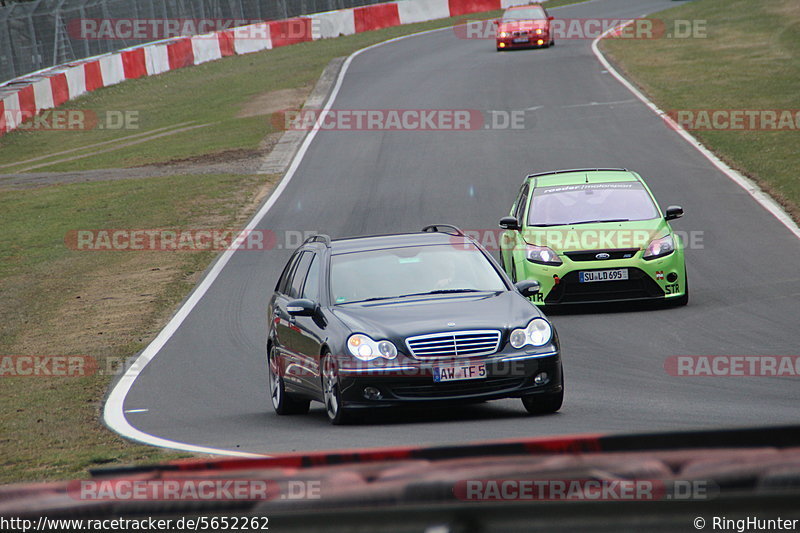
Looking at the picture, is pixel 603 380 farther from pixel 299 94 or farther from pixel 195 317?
pixel 299 94

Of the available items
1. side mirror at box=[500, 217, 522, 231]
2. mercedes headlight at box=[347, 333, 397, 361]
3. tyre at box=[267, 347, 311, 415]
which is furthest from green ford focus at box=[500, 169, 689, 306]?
mercedes headlight at box=[347, 333, 397, 361]

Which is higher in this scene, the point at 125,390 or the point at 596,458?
the point at 596,458

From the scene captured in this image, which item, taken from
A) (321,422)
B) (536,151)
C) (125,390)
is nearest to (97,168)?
(536,151)

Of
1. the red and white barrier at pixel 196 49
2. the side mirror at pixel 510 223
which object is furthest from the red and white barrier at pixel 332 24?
the side mirror at pixel 510 223

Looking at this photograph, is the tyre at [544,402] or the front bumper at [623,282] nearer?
the tyre at [544,402]

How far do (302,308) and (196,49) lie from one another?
4189cm

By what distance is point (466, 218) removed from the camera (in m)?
21.4

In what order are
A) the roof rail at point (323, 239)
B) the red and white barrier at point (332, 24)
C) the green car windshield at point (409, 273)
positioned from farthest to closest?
the red and white barrier at point (332, 24)
the roof rail at point (323, 239)
the green car windshield at point (409, 273)

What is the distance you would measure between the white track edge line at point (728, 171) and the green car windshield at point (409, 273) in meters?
9.20

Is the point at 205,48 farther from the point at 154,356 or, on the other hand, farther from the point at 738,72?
the point at 154,356

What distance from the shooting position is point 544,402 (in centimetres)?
954

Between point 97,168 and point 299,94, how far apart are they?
30.1 ft

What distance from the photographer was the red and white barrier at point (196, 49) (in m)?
37.6

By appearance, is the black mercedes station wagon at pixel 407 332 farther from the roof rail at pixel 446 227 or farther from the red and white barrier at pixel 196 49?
the red and white barrier at pixel 196 49
